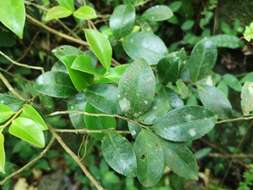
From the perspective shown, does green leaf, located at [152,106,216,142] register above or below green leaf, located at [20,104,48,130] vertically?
below

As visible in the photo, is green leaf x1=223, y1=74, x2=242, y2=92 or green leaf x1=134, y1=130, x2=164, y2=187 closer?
green leaf x1=134, y1=130, x2=164, y2=187

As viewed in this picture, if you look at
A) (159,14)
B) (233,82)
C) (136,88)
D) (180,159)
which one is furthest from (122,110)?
(233,82)

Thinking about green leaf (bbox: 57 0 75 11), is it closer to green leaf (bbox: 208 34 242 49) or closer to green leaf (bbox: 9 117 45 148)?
green leaf (bbox: 9 117 45 148)

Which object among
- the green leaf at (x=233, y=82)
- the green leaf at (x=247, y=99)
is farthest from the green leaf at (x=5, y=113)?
the green leaf at (x=233, y=82)

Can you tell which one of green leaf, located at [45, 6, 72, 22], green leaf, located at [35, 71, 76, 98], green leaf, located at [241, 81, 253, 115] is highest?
green leaf, located at [45, 6, 72, 22]

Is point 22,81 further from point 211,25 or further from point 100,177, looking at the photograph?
point 211,25

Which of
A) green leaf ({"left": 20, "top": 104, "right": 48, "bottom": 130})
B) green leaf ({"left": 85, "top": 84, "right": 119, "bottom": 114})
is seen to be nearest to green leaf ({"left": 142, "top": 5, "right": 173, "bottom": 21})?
green leaf ({"left": 85, "top": 84, "right": 119, "bottom": 114})
